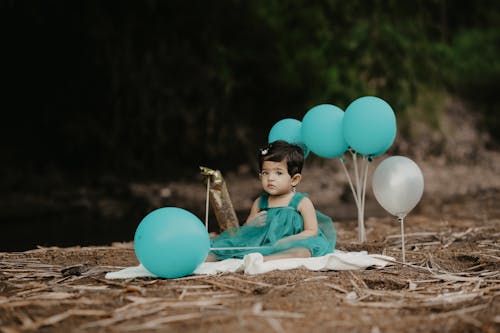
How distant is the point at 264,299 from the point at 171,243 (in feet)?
2.39

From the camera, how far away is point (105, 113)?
11492 millimetres

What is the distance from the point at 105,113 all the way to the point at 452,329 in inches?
386

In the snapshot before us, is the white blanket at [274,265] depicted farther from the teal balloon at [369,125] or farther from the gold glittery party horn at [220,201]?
the teal balloon at [369,125]

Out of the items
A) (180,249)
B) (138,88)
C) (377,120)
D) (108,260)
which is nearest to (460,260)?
(377,120)

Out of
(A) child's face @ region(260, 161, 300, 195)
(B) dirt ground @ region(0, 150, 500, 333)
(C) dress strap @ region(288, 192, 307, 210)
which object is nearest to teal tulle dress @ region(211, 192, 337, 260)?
(C) dress strap @ region(288, 192, 307, 210)

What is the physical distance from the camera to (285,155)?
14.0ft

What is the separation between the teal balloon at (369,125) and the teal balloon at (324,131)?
20cm

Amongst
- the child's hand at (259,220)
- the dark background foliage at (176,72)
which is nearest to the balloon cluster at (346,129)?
the child's hand at (259,220)

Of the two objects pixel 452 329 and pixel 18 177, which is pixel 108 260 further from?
pixel 18 177

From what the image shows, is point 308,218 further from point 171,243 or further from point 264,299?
point 264,299

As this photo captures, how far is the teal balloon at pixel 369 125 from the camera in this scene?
4402 millimetres

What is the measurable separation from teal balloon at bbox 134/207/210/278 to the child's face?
813 mm

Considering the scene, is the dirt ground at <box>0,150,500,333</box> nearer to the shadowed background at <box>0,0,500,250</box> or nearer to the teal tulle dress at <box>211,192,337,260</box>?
the teal tulle dress at <box>211,192,337,260</box>

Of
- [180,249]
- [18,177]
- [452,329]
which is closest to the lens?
[452,329]
